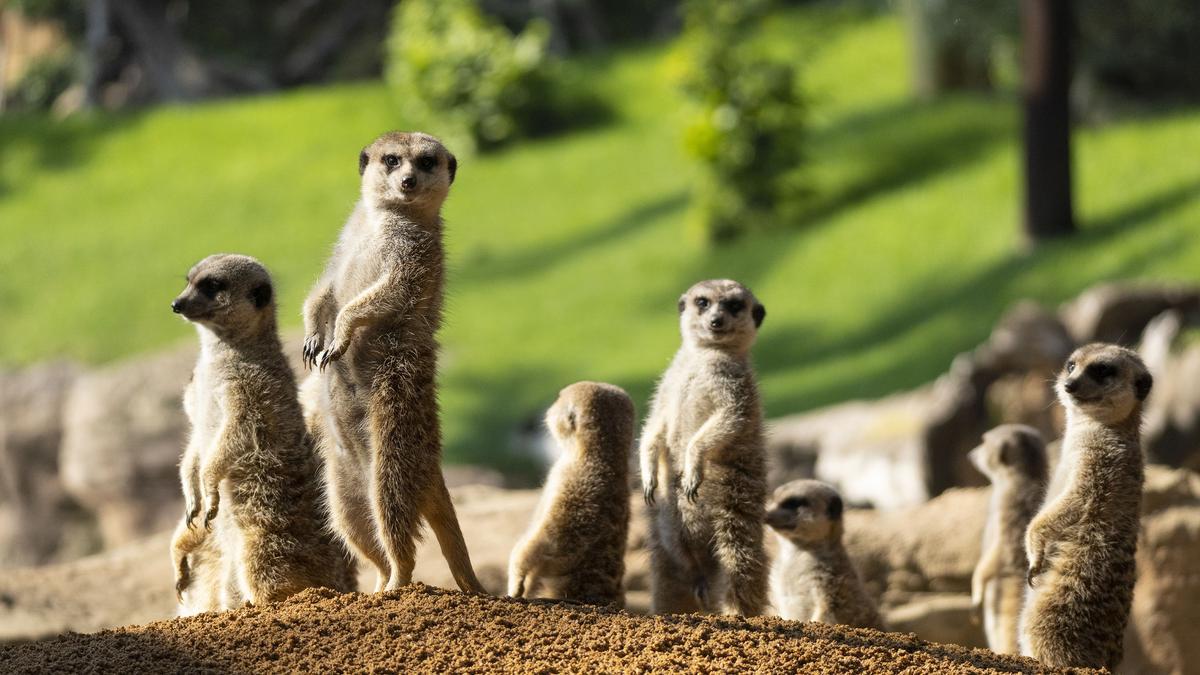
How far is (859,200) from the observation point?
53.0 feet

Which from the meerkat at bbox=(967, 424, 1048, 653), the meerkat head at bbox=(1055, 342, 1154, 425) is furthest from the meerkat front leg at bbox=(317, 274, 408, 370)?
the meerkat at bbox=(967, 424, 1048, 653)

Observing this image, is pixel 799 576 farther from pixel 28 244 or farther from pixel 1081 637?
pixel 28 244

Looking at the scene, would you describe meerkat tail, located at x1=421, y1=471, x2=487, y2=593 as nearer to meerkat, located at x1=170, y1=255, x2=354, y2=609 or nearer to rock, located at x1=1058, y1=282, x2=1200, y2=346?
meerkat, located at x1=170, y1=255, x2=354, y2=609

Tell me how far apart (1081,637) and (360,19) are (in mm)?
24868

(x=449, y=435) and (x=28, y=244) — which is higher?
(x=28, y=244)

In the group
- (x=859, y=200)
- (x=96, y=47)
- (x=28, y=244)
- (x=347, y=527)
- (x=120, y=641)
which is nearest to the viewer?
(x=120, y=641)

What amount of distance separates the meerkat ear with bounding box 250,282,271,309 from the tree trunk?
10.3m

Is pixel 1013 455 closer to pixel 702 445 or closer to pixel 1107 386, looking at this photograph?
pixel 1107 386

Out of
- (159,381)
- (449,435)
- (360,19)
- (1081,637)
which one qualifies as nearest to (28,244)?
(159,381)

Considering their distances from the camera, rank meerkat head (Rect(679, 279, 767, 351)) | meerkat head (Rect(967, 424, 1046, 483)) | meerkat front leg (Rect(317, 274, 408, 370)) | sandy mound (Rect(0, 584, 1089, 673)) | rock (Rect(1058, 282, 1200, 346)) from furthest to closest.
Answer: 1. rock (Rect(1058, 282, 1200, 346))
2. meerkat head (Rect(967, 424, 1046, 483))
3. meerkat head (Rect(679, 279, 767, 351))
4. meerkat front leg (Rect(317, 274, 408, 370))
5. sandy mound (Rect(0, 584, 1089, 673))

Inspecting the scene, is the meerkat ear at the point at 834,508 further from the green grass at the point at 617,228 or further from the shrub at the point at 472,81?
the shrub at the point at 472,81

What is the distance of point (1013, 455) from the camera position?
5.66 m

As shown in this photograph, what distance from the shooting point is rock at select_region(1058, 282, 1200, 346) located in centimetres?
1111

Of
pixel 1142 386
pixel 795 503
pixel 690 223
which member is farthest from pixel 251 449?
pixel 690 223
